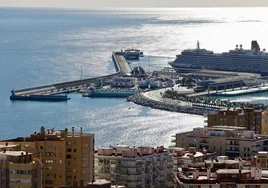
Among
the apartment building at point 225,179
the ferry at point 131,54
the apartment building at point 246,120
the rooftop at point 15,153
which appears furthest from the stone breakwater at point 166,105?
the rooftop at point 15,153

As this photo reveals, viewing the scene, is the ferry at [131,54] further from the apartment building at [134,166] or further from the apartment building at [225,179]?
the apartment building at [225,179]

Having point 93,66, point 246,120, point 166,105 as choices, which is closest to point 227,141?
point 246,120

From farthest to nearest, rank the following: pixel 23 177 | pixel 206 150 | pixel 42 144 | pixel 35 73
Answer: pixel 35 73 → pixel 206 150 → pixel 42 144 → pixel 23 177

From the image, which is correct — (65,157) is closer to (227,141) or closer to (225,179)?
(225,179)

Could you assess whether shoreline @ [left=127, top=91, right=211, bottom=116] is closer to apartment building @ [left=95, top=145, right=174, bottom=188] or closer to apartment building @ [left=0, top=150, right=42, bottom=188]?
apartment building @ [left=95, top=145, right=174, bottom=188]

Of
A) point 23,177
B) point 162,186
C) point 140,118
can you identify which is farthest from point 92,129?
point 23,177

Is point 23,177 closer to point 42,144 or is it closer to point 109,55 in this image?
point 42,144

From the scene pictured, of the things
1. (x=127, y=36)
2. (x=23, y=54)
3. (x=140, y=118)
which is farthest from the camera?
(x=127, y=36)

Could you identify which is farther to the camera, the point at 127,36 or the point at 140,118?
the point at 127,36
